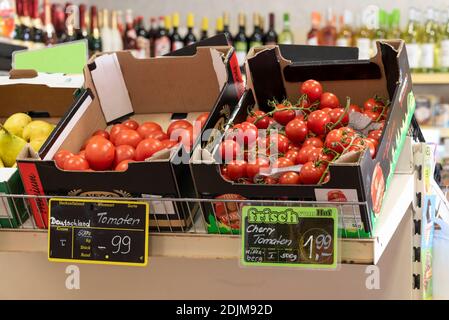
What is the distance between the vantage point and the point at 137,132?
1.42 metres

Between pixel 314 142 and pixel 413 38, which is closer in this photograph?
pixel 314 142

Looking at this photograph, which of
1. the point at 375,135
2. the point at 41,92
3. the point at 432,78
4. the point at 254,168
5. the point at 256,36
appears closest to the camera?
the point at 254,168

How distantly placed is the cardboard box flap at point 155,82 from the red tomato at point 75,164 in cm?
26

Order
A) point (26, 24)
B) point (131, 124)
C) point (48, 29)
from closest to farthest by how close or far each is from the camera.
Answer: point (131, 124)
point (26, 24)
point (48, 29)

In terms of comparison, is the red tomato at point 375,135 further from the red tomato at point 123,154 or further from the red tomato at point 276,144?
the red tomato at point 123,154

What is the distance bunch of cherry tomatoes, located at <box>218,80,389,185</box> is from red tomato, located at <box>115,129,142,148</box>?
0.22 meters

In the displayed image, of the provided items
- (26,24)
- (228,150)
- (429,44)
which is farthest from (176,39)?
(228,150)

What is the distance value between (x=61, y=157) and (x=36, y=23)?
3056 mm

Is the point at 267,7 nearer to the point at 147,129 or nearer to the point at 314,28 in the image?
the point at 314,28

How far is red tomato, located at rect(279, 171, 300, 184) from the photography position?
109 cm

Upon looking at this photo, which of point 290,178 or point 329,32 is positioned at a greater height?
point 290,178

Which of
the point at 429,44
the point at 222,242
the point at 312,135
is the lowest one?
the point at 429,44

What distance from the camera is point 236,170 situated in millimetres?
1136

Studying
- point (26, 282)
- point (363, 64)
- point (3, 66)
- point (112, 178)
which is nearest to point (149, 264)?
point (26, 282)
